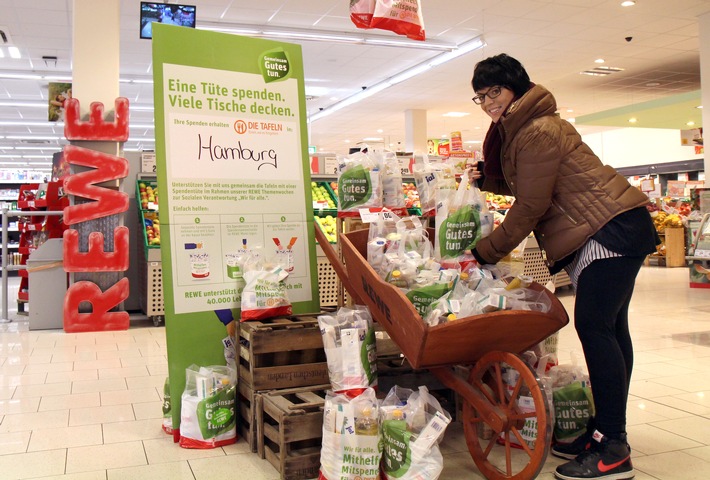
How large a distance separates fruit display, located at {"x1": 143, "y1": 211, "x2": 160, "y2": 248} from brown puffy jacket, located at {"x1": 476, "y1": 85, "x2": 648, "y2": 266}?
184 inches

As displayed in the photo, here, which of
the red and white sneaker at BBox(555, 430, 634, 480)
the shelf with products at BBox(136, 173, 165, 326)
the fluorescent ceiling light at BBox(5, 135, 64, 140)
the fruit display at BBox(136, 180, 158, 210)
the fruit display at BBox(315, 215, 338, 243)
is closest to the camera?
the red and white sneaker at BBox(555, 430, 634, 480)

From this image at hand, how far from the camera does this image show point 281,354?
3.04 m

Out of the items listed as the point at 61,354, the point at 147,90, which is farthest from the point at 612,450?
the point at 147,90

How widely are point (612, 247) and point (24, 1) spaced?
8128mm

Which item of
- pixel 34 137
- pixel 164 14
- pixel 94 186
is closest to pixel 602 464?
pixel 94 186

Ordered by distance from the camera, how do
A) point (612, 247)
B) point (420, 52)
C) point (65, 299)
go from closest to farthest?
point (612, 247)
point (65, 299)
point (420, 52)

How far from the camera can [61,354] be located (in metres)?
5.31

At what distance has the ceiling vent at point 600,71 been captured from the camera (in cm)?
1255

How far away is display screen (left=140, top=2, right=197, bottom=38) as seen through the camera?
7.46 m

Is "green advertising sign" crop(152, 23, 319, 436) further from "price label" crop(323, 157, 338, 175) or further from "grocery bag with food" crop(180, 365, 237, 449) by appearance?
"price label" crop(323, 157, 338, 175)

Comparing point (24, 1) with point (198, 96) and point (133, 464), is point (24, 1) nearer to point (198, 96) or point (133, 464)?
point (198, 96)

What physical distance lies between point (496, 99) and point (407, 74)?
10.1 meters

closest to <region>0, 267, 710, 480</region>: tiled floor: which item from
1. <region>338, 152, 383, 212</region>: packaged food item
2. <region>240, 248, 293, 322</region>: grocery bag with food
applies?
<region>240, 248, 293, 322</region>: grocery bag with food

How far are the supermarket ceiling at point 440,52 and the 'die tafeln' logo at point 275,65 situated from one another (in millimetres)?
5466
